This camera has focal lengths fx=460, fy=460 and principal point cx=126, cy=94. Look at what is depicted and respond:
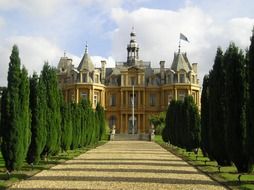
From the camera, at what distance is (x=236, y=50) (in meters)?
20.8

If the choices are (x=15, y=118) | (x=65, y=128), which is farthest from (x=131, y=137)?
(x=15, y=118)

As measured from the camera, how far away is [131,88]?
82.4 metres

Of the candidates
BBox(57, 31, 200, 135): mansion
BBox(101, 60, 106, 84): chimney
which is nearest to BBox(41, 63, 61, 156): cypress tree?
BBox(57, 31, 200, 135): mansion

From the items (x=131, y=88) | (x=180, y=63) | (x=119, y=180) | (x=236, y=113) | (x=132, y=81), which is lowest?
(x=119, y=180)

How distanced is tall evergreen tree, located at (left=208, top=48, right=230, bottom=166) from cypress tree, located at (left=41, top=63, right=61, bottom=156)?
8571mm

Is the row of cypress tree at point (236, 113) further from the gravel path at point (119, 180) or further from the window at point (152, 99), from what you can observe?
the window at point (152, 99)

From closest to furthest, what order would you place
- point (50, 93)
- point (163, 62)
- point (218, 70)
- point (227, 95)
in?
point (227, 95) → point (218, 70) → point (50, 93) → point (163, 62)

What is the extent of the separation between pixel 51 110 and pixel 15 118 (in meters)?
6.64

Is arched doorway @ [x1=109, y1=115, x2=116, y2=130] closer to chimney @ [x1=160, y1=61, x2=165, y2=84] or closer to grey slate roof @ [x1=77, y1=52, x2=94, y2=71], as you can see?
grey slate roof @ [x1=77, y1=52, x2=94, y2=71]

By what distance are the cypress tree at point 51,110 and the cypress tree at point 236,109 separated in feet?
32.3

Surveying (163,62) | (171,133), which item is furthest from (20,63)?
(163,62)

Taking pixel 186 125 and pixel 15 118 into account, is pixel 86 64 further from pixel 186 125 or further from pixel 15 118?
pixel 15 118

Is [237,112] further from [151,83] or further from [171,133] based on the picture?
[151,83]

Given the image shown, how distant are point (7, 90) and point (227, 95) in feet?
31.3
